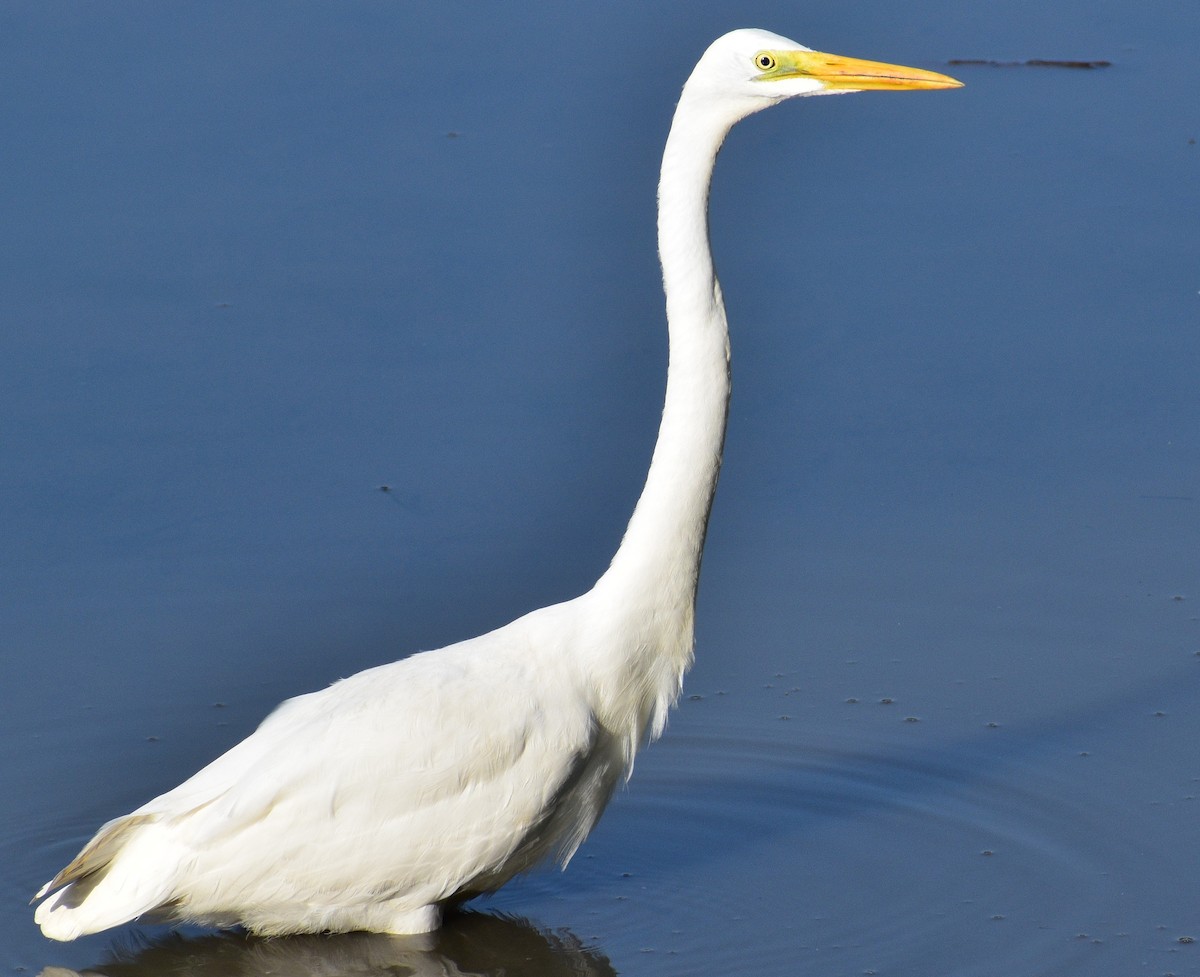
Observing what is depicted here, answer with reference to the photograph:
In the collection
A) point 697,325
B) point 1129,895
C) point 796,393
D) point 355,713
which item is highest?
point 697,325

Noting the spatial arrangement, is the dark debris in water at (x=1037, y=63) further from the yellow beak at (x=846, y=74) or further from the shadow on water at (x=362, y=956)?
the shadow on water at (x=362, y=956)

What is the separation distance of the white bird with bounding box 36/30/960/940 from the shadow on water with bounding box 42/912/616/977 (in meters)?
0.06

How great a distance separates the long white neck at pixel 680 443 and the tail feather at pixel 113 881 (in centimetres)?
118

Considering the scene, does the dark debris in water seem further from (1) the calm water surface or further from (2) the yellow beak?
(2) the yellow beak

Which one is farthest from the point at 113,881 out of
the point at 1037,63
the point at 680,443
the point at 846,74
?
the point at 1037,63

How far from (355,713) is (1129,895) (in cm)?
191

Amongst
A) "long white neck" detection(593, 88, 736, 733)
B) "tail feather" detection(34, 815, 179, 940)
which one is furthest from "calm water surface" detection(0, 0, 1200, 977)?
"long white neck" detection(593, 88, 736, 733)

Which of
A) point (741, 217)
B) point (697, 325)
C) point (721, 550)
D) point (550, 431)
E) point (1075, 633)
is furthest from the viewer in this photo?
point (741, 217)

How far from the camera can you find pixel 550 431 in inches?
272

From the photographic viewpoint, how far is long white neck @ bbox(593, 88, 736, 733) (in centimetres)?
455

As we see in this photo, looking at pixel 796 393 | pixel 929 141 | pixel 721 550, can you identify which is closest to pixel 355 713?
pixel 721 550

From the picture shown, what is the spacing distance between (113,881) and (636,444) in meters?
2.74

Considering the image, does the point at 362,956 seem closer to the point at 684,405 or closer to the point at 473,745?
the point at 473,745

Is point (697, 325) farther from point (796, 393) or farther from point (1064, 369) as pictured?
point (1064, 369)
